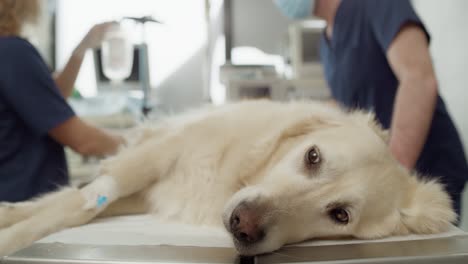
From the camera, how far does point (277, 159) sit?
1.18 meters

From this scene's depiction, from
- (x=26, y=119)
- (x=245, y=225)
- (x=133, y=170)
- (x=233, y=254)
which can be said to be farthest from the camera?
(x=26, y=119)

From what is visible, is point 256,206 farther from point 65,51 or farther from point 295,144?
point 65,51

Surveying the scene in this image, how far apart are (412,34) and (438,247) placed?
949mm

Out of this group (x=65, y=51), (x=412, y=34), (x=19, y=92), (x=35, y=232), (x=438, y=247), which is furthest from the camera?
(x=65, y=51)

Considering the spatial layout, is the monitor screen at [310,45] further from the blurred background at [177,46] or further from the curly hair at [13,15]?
the curly hair at [13,15]

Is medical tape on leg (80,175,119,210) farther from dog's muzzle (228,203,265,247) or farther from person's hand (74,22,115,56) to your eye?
person's hand (74,22,115,56)

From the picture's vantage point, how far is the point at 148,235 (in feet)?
2.93

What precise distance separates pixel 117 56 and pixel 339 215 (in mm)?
2865

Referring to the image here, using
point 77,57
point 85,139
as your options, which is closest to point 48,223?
point 85,139

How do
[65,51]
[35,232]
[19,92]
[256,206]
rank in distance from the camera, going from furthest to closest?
[65,51], [19,92], [35,232], [256,206]

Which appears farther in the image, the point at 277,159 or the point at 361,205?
the point at 277,159

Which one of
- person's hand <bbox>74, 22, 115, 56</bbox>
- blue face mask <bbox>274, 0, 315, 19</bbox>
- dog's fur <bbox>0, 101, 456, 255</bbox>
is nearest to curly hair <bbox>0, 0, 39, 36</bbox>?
person's hand <bbox>74, 22, 115, 56</bbox>

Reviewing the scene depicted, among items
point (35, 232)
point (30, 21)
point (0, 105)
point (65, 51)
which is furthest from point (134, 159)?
point (65, 51)

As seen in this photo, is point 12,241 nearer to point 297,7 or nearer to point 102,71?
point 297,7
